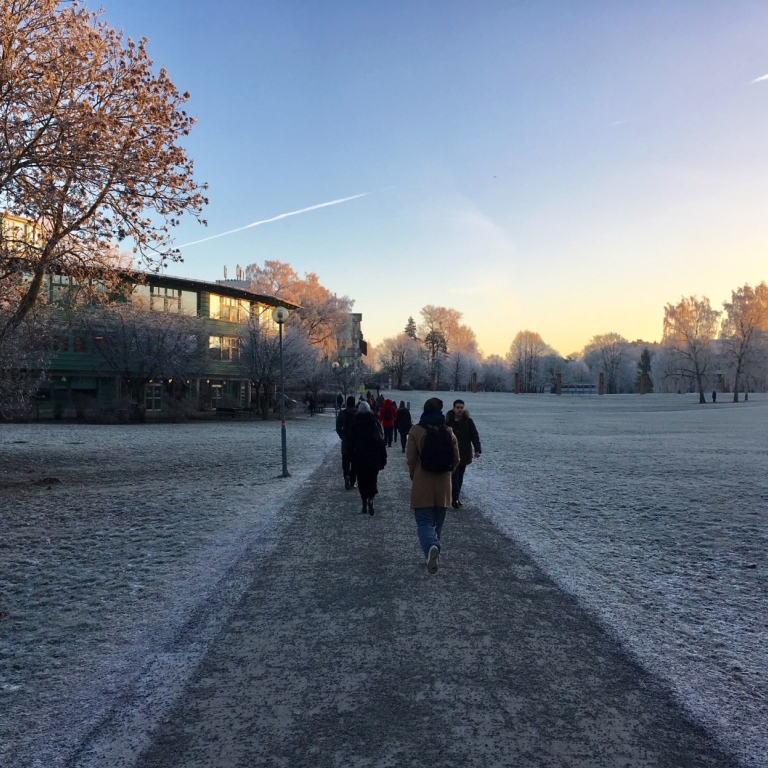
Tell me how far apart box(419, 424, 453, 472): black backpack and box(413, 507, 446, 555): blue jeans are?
1.51 ft

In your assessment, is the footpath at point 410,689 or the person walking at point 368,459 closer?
the footpath at point 410,689

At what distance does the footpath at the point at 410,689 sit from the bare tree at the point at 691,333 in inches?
3006

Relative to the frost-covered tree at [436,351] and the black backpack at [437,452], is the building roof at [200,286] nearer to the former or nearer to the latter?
the black backpack at [437,452]

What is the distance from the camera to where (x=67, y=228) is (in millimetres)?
11219

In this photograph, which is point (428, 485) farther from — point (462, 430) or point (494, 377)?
point (494, 377)

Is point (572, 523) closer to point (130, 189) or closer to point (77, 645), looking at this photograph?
point (77, 645)

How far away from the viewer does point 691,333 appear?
7444 centimetres

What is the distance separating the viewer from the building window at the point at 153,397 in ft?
143

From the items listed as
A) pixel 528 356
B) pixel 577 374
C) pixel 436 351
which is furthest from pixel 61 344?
pixel 577 374

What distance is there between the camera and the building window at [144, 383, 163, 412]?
4369cm

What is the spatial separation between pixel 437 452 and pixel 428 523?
0.78 m

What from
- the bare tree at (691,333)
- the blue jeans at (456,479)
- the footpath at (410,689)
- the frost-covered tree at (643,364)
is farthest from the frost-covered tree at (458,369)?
the footpath at (410,689)

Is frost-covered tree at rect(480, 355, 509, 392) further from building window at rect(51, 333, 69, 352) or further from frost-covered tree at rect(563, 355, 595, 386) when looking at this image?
building window at rect(51, 333, 69, 352)

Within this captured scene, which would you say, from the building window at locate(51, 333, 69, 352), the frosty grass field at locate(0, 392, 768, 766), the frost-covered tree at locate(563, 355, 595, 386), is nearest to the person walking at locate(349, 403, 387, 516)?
the frosty grass field at locate(0, 392, 768, 766)
